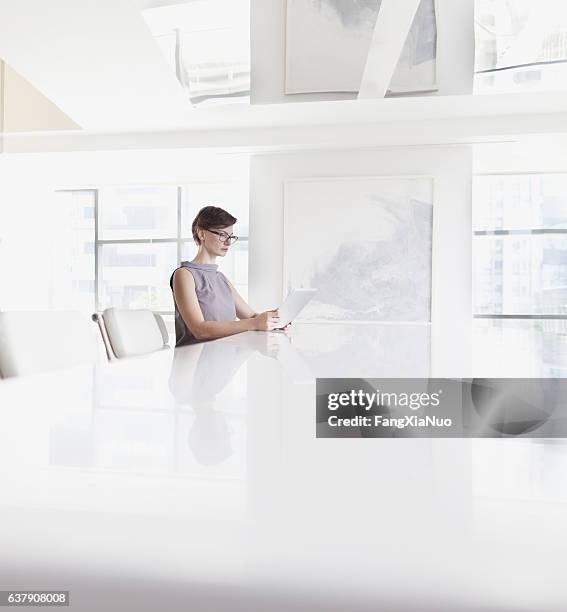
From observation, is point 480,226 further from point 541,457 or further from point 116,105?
point 541,457

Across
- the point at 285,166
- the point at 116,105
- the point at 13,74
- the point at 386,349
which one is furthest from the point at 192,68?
the point at 386,349

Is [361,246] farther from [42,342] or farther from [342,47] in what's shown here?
[42,342]

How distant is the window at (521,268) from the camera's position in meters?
5.24

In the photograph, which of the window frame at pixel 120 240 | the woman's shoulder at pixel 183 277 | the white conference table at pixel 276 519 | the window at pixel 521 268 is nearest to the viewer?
the white conference table at pixel 276 519

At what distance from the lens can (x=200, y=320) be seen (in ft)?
6.51

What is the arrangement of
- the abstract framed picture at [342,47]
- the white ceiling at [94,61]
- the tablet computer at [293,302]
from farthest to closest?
the abstract framed picture at [342,47], the white ceiling at [94,61], the tablet computer at [293,302]

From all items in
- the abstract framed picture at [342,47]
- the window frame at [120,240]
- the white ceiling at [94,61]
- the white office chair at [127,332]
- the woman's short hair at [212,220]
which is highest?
the abstract framed picture at [342,47]

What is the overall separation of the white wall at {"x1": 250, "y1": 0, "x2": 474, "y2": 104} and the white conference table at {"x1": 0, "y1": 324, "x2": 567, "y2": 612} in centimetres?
359

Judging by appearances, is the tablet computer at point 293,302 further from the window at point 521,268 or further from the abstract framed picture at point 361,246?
the window at point 521,268

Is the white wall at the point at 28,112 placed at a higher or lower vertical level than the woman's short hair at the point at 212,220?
higher

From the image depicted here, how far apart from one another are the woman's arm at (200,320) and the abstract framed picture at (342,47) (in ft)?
6.79

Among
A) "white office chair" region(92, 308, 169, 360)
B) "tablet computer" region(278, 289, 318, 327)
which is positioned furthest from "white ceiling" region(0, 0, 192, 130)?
"tablet computer" region(278, 289, 318, 327)

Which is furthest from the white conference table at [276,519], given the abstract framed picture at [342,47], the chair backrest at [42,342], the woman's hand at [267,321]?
the abstract framed picture at [342,47]

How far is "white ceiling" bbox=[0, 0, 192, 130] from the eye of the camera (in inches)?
111
